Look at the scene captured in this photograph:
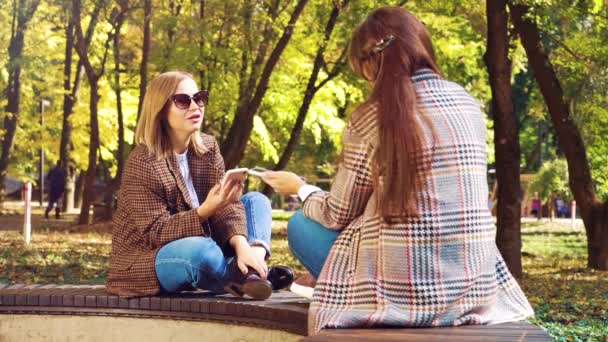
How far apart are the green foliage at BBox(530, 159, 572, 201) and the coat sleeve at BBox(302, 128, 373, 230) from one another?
29440mm

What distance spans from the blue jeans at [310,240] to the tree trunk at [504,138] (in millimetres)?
9387

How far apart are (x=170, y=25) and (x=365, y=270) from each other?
1709 centimetres

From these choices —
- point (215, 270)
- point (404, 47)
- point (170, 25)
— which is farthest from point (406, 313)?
point (170, 25)

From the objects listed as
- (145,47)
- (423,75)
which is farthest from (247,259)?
(145,47)

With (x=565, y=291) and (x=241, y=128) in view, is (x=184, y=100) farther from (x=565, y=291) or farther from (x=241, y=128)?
(x=241, y=128)

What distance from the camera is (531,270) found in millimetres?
16359

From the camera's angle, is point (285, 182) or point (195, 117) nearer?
point (285, 182)

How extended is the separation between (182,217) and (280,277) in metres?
0.67

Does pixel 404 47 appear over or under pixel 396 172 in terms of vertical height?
over

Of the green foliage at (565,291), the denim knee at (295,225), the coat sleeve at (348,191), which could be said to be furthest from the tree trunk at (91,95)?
the coat sleeve at (348,191)

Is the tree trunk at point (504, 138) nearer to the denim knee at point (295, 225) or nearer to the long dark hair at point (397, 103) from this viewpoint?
the denim knee at point (295, 225)

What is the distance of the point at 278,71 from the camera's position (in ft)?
84.9

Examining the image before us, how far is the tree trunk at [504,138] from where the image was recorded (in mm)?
14062

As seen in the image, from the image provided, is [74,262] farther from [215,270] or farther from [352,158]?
[352,158]
